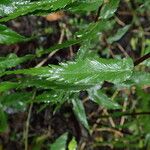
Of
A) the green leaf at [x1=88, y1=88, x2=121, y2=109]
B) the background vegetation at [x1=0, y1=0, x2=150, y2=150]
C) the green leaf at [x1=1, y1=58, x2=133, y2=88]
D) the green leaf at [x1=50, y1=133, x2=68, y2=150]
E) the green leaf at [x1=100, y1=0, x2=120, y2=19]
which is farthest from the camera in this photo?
the background vegetation at [x1=0, y1=0, x2=150, y2=150]

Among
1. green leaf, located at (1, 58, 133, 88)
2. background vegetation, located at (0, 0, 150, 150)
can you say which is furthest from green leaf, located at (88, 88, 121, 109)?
green leaf, located at (1, 58, 133, 88)

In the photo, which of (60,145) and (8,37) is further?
(60,145)

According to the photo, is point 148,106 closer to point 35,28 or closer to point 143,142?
point 143,142

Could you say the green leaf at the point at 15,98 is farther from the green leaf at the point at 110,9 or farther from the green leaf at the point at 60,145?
the green leaf at the point at 110,9

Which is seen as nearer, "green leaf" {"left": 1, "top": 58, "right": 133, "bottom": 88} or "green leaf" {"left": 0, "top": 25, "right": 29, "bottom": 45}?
"green leaf" {"left": 1, "top": 58, "right": 133, "bottom": 88}

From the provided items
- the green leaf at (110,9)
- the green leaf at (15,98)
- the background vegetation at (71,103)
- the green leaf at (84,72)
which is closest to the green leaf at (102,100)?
the background vegetation at (71,103)

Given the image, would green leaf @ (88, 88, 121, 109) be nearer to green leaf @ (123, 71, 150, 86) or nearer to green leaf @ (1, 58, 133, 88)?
green leaf @ (123, 71, 150, 86)

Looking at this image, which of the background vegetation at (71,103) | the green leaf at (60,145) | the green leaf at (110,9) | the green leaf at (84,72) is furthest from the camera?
the background vegetation at (71,103)

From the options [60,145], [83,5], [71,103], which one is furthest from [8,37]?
[71,103]

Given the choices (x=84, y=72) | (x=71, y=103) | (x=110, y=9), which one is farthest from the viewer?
(x=71, y=103)

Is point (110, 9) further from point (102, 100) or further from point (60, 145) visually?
point (60, 145)

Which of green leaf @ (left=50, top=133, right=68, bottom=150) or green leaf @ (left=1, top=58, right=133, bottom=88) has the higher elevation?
green leaf @ (left=1, top=58, right=133, bottom=88)
